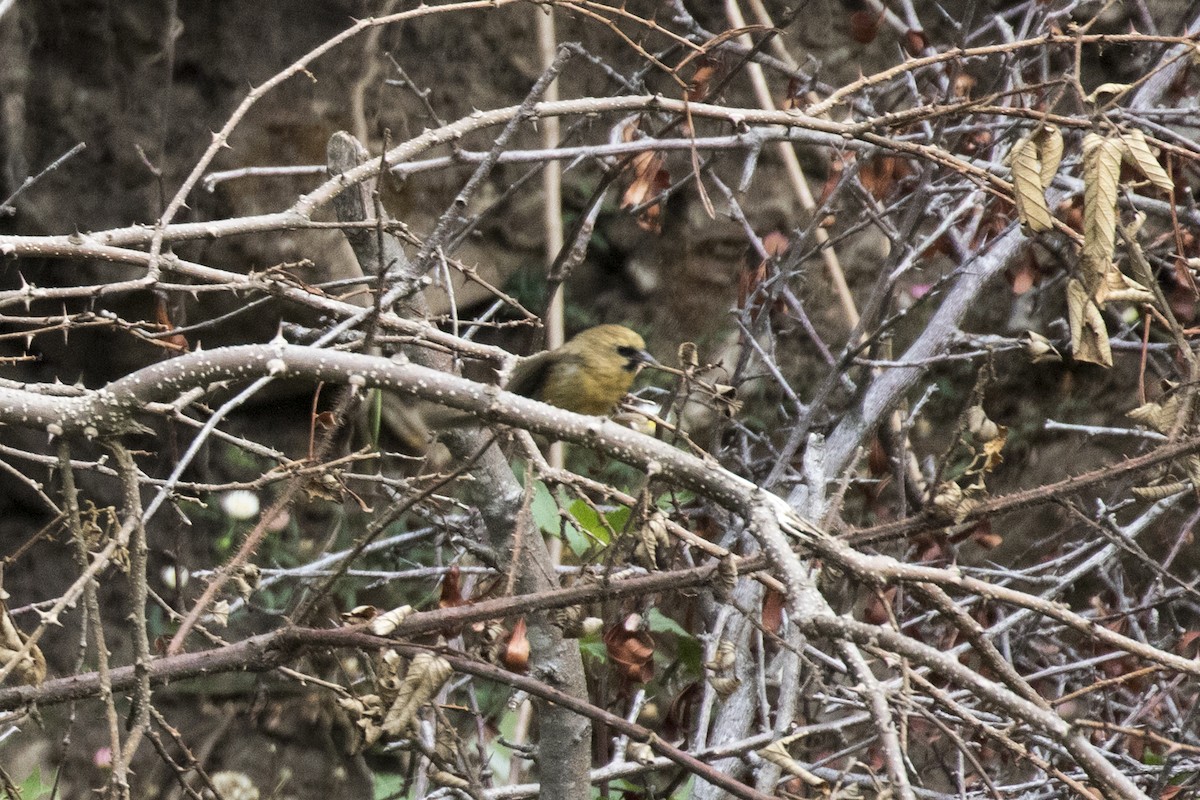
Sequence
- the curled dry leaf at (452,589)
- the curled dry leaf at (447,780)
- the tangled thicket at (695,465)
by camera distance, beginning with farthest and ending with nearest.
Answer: the curled dry leaf at (452,589) < the curled dry leaf at (447,780) < the tangled thicket at (695,465)

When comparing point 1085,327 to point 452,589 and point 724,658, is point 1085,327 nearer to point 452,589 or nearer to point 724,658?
point 724,658

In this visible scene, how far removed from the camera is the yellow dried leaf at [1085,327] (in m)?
2.07

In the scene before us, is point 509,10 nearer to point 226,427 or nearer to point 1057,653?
point 226,427

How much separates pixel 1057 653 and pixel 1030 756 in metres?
2.62

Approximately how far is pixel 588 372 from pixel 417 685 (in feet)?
3.97

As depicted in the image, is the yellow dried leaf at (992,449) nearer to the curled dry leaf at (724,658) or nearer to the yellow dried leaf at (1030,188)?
the yellow dried leaf at (1030,188)

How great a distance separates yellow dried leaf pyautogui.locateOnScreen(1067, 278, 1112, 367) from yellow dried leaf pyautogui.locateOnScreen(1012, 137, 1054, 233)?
6.7 inches

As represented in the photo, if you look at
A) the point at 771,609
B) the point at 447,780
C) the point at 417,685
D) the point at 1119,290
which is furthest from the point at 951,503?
the point at 771,609

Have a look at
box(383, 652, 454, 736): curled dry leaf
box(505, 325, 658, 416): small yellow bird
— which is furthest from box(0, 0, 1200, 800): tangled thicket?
box(505, 325, 658, 416): small yellow bird

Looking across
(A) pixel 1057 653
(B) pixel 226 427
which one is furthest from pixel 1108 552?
(B) pixel 226 427

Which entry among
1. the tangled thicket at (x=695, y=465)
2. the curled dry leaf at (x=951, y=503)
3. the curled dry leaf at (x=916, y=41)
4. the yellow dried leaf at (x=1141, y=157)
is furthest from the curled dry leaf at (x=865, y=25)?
the curled dry leaf at (x=951, y=503)

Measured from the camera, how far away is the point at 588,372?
118 inches

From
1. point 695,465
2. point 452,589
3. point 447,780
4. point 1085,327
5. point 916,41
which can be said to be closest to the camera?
point 695,465

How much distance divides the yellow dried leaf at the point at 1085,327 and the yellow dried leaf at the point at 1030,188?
0.56 feet
